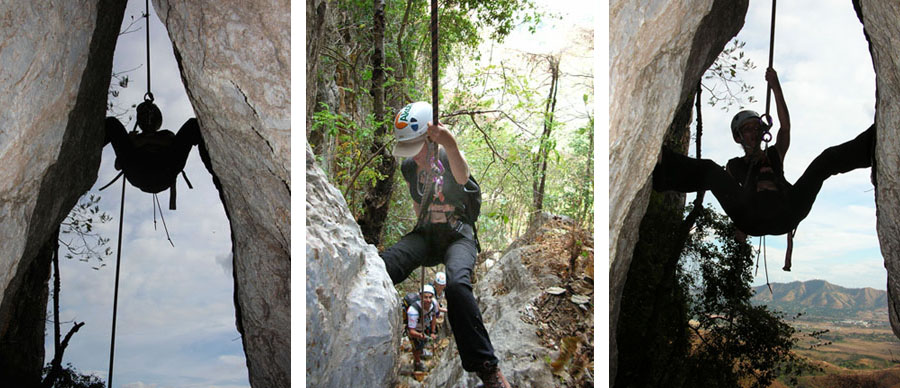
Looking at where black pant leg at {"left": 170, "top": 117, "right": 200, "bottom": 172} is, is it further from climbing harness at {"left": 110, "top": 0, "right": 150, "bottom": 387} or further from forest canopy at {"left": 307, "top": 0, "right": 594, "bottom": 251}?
forest canopy at {"left": 307, "top": 0, "right": 594, "bottom": 251}

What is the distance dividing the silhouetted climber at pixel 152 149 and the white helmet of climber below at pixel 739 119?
7.32 ft

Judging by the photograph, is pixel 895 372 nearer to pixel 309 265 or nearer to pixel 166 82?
pixel 309 265

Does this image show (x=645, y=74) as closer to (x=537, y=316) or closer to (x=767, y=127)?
(x=767, y=127)

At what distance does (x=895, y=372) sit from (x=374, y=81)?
2249mm

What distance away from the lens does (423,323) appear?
2121 millimetres

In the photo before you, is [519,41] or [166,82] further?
[166,82]

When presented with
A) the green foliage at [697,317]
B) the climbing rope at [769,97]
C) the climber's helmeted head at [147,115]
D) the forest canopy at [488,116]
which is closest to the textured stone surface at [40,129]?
the climber's helmeted head at [147,115]

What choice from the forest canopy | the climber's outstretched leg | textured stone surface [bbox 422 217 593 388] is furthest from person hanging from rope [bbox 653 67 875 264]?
the climber's outstretched leg

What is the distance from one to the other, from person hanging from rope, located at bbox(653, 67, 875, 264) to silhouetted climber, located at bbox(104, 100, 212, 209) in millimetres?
2015

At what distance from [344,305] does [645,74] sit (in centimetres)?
151

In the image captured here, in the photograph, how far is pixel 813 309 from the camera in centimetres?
200

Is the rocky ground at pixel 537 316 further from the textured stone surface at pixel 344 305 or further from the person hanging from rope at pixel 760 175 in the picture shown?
the person hanging from rope at pixel 760 175

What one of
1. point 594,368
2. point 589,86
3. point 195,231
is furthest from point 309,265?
point 589,86

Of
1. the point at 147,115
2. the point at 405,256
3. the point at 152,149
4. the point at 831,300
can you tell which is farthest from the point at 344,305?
the point at 831,300
